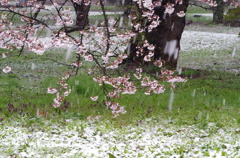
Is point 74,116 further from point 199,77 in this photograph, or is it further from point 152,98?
point 199,77

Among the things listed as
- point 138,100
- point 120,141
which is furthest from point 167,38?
point 120,141

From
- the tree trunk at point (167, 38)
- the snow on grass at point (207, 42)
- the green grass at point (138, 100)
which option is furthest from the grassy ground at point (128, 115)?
the snow on grass at point (207, 42)

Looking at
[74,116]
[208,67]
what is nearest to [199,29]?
[208,67]

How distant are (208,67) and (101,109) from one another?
1112cm

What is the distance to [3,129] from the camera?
8234mm

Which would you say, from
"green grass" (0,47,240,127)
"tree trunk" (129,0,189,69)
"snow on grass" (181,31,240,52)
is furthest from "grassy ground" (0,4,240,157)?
"snow on grass" (181,31,240,52)

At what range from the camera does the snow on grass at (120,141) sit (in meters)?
6.70

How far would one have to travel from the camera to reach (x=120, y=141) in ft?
25.4

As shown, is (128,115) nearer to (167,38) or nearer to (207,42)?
(167,38)

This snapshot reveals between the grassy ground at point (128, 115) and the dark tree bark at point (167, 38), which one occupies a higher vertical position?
the dark tree bark at point (167, 38)

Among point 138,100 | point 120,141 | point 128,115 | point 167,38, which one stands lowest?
point 138,100

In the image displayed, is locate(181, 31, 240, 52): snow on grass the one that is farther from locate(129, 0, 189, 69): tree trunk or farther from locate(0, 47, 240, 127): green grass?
locate(0, 47, 240, 127): green grass

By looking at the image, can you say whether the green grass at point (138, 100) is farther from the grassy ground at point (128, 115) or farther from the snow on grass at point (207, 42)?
the snow on grass at point (207, 42)

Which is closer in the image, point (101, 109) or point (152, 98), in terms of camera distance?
point (101, 109)
